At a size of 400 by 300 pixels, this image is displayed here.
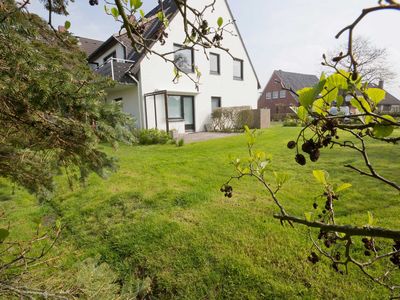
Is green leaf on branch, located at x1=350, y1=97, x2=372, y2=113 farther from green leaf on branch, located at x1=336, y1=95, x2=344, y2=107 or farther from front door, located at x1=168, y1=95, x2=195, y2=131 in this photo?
front door, located at x1=168, y1=95, x2=195, y2=131

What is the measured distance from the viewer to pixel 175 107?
13953 mm

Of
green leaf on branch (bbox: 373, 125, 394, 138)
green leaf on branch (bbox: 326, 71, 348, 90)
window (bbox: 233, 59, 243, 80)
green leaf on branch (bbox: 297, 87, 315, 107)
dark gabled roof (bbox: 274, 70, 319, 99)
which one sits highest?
dark gabled roof (bbox: 274, 70, 319, 99)

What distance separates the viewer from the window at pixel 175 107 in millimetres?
13617

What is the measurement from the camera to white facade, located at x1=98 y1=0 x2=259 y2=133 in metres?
12.6

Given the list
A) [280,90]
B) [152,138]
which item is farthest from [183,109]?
[280,90]

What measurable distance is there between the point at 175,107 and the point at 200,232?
11.6m

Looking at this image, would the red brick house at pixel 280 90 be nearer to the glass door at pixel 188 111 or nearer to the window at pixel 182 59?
the glass door at pixel 188 111

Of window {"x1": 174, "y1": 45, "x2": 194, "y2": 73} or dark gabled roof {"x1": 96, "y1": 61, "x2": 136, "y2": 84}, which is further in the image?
dark gabled roof {"x1": 96, "y1": 61, "x2": 136, "y2": 84}

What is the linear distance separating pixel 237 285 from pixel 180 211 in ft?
5.12

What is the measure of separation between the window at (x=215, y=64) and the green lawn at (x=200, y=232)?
455 inches

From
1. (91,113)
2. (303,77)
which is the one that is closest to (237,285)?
(91,113)

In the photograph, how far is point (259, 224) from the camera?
3.11 meters

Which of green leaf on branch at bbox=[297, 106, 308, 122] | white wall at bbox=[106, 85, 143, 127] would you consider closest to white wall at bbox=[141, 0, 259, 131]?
white wall at bbox=[106, 85, 143, 127]

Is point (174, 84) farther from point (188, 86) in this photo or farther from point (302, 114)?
point (302, 114)
